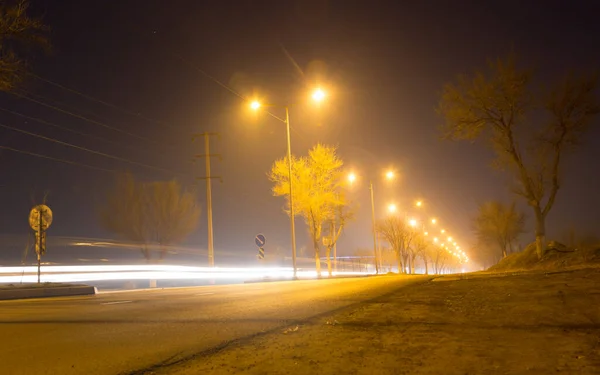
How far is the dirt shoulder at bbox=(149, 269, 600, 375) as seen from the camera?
14.7ft

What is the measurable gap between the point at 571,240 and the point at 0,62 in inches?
1130

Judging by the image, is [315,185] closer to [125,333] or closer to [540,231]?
[540,231]

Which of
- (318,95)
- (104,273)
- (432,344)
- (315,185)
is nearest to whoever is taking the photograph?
(432,344)

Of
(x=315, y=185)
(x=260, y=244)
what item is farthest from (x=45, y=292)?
(x=315, y=185)

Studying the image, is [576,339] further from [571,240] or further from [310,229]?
[310,229]

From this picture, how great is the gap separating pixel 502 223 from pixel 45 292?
57.6m

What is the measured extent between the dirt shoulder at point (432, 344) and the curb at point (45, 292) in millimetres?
14904

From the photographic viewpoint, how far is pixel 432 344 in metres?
5.42

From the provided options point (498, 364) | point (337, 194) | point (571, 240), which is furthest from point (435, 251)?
point (498, 364)

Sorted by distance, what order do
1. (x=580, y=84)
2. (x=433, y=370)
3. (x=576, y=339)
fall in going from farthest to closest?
1. (x=580, y=84)
2. (x=576, y=339)
3. (x=433, y=370)

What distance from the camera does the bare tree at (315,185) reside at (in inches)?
1761

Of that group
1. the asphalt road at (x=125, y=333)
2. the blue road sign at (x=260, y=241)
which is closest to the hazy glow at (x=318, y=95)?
the blue road sign at (x=260, y=241)

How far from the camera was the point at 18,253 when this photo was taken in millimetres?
51750

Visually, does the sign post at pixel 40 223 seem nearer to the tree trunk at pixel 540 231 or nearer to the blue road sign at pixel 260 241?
the blue road sign at pixel 260 241
